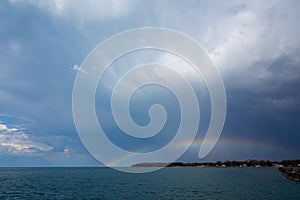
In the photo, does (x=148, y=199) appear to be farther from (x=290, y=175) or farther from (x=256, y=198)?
(x=290, y=175)

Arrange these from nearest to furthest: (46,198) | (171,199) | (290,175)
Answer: (171,199)
(46,198)
(290,175)

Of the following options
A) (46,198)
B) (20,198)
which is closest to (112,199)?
(46,198)

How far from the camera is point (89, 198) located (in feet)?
203

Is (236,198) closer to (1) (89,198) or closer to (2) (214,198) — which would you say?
(2) (214,198)

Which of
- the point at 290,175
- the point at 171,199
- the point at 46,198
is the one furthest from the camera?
the point at 290,175

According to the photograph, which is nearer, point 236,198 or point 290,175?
point 236,198

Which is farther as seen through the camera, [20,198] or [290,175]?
[290,175]

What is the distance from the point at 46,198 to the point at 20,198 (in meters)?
6.57

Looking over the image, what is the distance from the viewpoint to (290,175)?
5276 inches

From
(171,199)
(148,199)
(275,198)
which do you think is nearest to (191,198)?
(171,199)

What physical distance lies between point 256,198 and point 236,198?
4894mm

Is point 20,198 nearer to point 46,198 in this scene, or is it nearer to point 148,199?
point 46,198

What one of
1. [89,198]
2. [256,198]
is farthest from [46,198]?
[256,198]

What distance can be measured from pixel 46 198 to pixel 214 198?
4021cm
